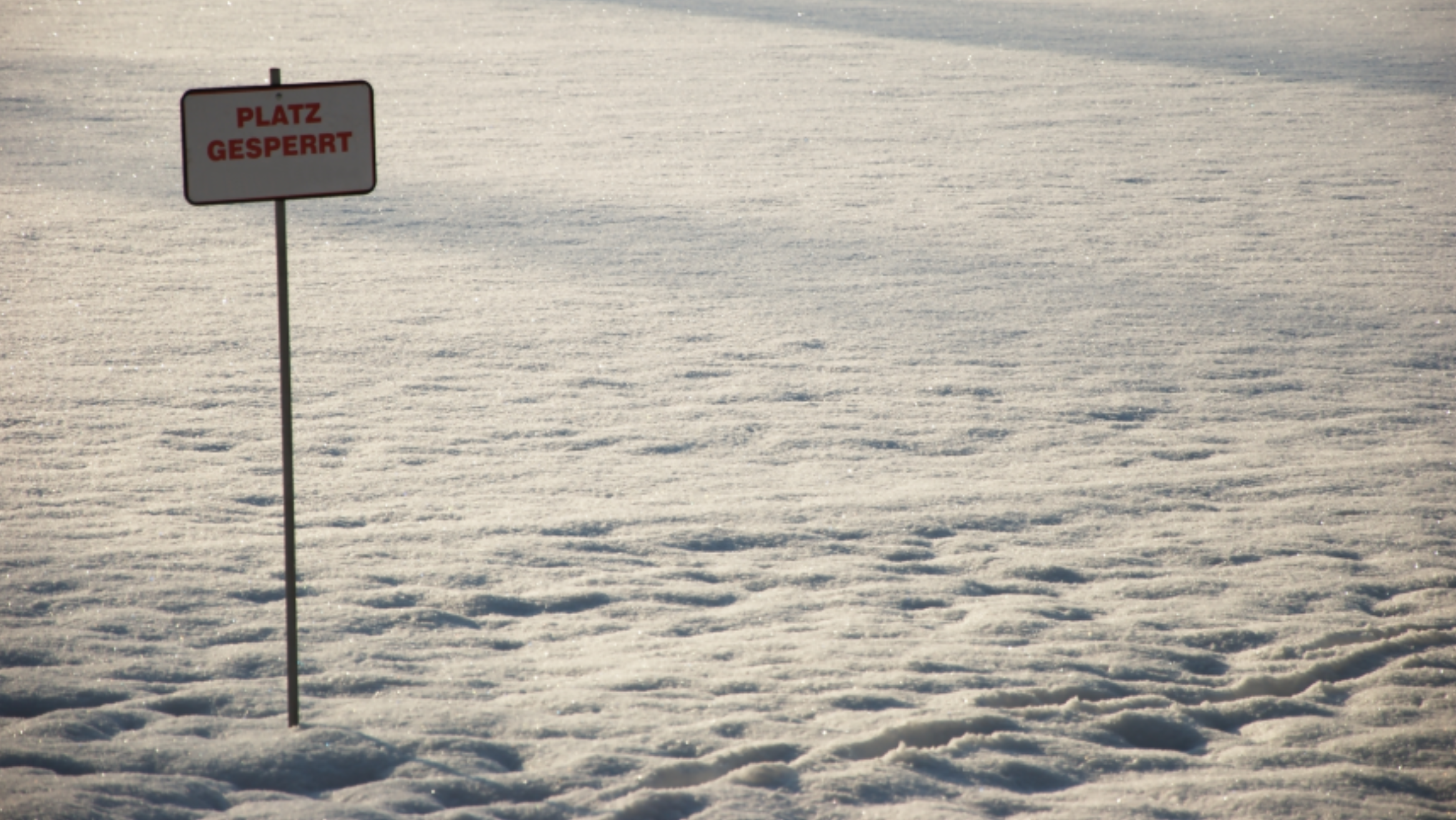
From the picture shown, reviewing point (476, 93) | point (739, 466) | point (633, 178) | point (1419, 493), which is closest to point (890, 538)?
point (739, 466)

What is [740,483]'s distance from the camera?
5219 mm

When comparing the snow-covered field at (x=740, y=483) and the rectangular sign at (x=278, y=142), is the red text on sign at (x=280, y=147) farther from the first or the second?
the snow-covered field at (x=740, y=483)

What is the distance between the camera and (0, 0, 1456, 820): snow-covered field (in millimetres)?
3344

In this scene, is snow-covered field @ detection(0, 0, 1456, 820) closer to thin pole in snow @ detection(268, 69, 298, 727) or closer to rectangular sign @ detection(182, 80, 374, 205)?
thin pole in snow @ detection(268, 69, 298, 727)

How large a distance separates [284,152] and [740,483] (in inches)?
98.5

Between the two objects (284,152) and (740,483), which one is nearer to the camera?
(284,152)

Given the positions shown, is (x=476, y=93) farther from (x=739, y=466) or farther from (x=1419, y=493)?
(x=1419, y=493)

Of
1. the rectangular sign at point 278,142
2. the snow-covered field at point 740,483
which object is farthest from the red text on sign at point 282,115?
the snow-covered field at point 740,483

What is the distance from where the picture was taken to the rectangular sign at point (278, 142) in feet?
10.2

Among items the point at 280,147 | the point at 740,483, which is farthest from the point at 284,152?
the point at 740,483

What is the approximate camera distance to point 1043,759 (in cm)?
336

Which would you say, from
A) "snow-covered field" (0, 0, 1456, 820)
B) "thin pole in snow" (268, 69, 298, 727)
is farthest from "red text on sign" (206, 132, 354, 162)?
"snow-covered field" (0, 0, 1456, 820)

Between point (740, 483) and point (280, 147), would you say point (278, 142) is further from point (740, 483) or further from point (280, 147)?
point (740, 483)

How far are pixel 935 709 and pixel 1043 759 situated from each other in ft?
1.08
